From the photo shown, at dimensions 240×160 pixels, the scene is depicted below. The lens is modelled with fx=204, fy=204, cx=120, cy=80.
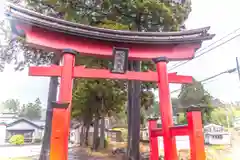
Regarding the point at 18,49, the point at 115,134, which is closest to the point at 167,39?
the point at 18,49

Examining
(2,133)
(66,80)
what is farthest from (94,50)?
(2,133)

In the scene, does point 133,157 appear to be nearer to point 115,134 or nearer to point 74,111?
point 74,111

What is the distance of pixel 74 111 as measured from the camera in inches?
373

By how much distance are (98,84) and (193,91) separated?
28.9ft

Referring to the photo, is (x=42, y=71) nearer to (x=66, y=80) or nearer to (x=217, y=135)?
(x=66, y=80)

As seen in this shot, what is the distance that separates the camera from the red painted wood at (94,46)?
3249 millimetres

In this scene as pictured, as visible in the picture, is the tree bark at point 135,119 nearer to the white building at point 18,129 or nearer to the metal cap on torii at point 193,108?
the metal cap on torii at point 193,108

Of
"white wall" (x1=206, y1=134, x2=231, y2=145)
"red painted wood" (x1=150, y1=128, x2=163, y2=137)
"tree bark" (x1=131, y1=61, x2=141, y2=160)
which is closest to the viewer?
"red painted wood" (x1=150, y1=128, x2=163, y2=137)

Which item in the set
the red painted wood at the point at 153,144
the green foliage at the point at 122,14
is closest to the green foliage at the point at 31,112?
the green foliage at the point at 122,14

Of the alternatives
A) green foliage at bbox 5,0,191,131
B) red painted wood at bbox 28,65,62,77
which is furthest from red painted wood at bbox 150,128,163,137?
green foliage at bbox 5,0,191,131

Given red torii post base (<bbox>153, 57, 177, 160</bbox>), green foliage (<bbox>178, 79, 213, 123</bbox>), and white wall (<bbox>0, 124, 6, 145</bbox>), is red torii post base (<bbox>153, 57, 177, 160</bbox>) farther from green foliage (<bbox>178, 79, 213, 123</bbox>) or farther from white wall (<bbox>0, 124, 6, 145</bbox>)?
white wall (<bbox>0, 124, 6, 145</bbox>)

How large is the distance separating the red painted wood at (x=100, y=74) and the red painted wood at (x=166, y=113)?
14 centimetres

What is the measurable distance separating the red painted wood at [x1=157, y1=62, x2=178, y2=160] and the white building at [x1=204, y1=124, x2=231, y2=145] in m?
10.2

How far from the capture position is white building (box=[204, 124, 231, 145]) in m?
11.8
